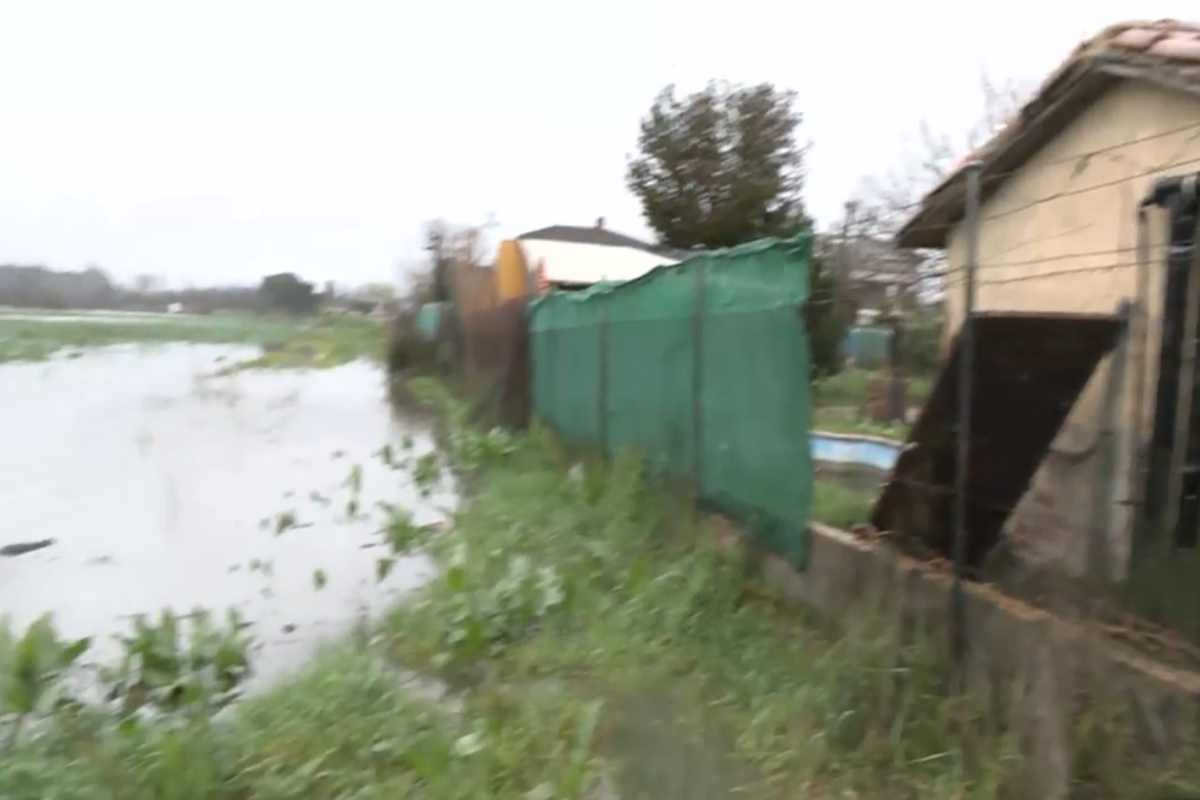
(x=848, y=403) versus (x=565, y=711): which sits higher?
(x=848, y=403)

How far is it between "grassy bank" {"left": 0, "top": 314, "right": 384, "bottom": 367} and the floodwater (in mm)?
26116

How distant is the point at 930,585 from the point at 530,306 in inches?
394

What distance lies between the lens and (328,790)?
4047mm

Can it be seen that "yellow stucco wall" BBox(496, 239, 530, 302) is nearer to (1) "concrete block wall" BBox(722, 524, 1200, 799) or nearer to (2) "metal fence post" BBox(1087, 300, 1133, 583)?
(1) "concrete block wall" BBox(722, 524, 1200, 799)

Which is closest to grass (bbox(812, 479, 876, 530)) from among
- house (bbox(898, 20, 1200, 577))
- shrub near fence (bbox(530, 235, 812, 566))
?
shrub near fence (bbox(530, 235, 812, 566))

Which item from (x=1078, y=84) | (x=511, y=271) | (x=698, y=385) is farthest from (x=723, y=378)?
(x=511, y=271)

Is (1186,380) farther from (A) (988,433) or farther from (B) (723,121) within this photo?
(B) (723,121)

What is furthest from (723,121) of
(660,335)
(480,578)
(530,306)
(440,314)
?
(480,578)

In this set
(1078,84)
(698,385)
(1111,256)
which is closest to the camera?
(1111,256)

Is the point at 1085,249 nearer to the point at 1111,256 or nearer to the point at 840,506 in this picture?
the point at 1111,256

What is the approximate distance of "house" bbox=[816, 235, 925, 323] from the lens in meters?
6.27

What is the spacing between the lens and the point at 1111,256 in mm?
5227

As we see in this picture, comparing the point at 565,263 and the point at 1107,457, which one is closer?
the point at 1107,457

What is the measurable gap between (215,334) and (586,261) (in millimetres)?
60626
